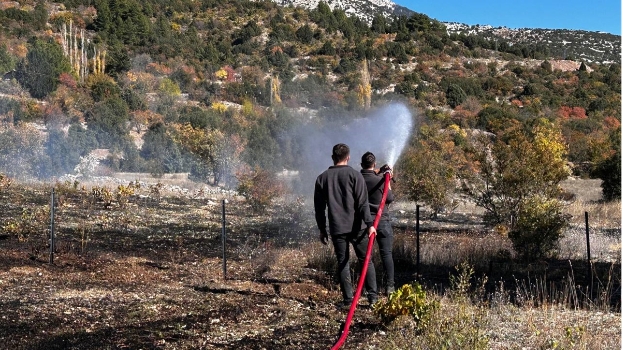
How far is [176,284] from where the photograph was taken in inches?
331

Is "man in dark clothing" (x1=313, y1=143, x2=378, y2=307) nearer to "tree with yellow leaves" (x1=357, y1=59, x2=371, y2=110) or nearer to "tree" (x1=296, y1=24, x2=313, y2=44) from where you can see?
"tree with yellow leaves" (x1=357, y1=59, x2=371, y2=110)

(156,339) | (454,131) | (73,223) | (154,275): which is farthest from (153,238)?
(454,131)

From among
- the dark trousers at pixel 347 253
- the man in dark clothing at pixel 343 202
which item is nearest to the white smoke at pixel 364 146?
the dark trousers at pixel 347 253

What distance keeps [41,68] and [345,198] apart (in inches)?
1776

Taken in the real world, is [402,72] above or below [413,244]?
above

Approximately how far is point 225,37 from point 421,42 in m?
21.6

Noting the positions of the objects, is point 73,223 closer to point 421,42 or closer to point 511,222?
point 511,222

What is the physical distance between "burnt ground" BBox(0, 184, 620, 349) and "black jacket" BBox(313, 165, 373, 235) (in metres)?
0.92

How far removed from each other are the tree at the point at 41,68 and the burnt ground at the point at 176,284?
103ft

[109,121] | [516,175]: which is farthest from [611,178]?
[109,121]

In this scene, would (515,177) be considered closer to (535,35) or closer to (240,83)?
(240,83)

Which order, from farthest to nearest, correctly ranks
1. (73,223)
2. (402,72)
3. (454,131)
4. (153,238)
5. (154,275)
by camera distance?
(402,72) < (454,131) < (73,223) < (153,238) < (154,275)

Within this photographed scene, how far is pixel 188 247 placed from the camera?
1202 cm

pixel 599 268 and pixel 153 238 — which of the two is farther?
pixel 153 238
